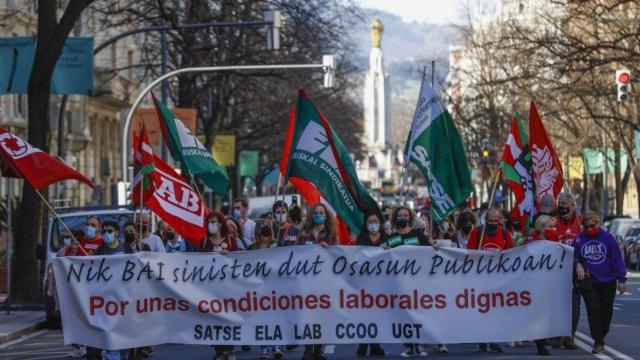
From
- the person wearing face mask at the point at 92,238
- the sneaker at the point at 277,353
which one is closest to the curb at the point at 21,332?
the person wearing face mask at the point at 92,238

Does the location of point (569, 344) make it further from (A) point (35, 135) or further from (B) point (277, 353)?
(A) point (35, 135)

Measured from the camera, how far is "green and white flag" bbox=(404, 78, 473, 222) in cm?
1753

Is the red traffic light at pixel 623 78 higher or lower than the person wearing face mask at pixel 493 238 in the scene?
higher

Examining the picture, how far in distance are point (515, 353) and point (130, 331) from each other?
419 centimetres

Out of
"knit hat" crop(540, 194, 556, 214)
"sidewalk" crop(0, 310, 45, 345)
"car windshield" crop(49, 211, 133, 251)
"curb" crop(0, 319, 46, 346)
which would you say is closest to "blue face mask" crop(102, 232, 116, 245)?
"curb" crop(0, 319, 46, 346)

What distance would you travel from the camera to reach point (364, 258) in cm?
1598

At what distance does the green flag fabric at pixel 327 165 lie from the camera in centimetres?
1686

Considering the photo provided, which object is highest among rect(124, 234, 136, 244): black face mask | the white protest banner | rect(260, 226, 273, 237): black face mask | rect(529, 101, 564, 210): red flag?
rect(529, 101, 564, 210): red flag

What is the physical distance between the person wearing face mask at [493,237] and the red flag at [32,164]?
428 centimetres

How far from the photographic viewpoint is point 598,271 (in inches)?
685

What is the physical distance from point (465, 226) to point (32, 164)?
5169 millimetres

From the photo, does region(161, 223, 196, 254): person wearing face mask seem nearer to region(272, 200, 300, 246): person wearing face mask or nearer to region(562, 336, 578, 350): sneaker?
region(272, 200, 300, 246): person wearing face mask

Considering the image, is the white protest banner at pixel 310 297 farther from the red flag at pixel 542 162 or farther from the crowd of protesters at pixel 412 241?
the red flag at pixel 542 162

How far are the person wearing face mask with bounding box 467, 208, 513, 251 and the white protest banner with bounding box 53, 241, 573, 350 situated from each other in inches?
55.4
